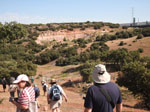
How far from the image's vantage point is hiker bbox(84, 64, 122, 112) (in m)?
2.91

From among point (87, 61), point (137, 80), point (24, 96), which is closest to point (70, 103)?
point (137, 80)

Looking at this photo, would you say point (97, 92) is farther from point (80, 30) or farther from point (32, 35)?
point (80, 30)

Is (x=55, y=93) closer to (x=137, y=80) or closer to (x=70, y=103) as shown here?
(x=70, y=103)

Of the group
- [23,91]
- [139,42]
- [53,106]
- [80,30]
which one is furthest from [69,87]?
Answer: [80,30]

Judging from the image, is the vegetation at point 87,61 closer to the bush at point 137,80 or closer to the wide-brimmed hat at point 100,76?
the bush at point 137,80

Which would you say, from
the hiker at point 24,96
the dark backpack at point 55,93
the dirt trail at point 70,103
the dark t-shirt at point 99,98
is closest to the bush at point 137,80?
the dirt trail at point 70,103

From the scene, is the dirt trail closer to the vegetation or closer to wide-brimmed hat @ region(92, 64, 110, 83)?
the vegetation

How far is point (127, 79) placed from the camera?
706 inches

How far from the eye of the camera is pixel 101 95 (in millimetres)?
2926

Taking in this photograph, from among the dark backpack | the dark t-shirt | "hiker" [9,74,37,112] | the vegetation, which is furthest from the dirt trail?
the dark t-shirt

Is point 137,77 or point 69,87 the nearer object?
point 137,77

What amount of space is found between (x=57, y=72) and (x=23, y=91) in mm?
35811

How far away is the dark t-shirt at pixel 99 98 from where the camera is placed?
2.91m

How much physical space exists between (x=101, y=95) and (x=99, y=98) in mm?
→ 55
